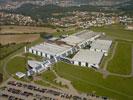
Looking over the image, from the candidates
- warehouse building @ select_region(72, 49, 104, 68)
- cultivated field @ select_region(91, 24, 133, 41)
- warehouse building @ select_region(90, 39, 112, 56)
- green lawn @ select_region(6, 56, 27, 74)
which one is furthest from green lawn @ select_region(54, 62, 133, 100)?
cultivated field @ select_region(91, 24, 133, 41)

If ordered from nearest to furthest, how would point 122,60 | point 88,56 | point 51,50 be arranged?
1. point 88,56
2. point 122,60
3. point 51,50

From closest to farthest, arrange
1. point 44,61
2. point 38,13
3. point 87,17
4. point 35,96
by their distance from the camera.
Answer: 1. point 35,96
2. point 44,61
3. point 87,17
4. point 38,13

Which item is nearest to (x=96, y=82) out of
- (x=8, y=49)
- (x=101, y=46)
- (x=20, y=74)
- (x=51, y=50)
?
(x=20, y=74)

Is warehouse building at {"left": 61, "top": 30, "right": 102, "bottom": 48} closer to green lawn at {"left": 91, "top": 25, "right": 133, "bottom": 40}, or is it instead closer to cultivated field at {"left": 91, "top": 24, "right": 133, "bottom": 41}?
cultivated field at {"left": 91, "top": 24, "right": 133, "bottom": 41}

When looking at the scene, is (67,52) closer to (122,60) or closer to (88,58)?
(88,58)

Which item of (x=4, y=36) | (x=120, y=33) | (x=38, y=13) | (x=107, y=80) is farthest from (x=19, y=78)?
(x=38, y=13)

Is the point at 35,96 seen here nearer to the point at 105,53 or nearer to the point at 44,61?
the point at 44,61
